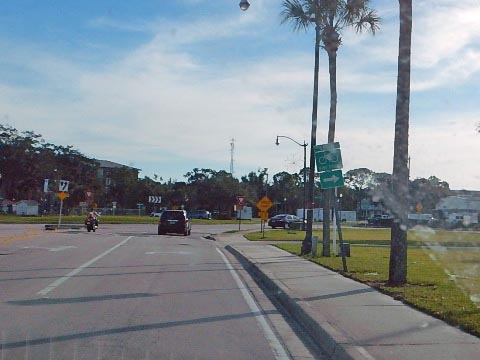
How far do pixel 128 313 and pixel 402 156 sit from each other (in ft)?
23.2

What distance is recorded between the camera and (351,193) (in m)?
95.0

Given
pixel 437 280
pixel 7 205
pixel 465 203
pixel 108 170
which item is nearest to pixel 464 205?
pixel 465 203

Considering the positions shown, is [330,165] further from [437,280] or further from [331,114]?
[437,280]

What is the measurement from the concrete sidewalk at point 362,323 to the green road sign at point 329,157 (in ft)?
14.5

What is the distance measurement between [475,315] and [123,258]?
574 inches

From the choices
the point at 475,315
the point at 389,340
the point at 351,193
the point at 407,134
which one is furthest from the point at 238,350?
the point at 351,193

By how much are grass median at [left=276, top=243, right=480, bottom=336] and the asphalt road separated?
2.69 meters

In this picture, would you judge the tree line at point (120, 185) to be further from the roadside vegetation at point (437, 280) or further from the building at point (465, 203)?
the roadside vegetation at point (437, 280)

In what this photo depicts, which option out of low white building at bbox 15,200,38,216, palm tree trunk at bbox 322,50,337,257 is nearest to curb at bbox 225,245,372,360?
palm tree trunk at bbox 322,50,337,257

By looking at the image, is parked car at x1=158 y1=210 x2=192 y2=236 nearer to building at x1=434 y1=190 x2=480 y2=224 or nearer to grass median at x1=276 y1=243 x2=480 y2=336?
building at x1=434 y1=190 x2=480 y2=224

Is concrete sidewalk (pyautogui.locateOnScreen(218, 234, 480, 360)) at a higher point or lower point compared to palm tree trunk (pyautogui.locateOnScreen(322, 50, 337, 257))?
lower

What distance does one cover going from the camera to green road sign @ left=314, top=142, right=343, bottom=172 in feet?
Answer: 67.6

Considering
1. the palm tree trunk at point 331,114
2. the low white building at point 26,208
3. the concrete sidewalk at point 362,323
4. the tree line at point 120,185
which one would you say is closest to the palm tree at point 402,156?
the concrete sidewalk at point 362,323

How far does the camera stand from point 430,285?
15109 millimetres
